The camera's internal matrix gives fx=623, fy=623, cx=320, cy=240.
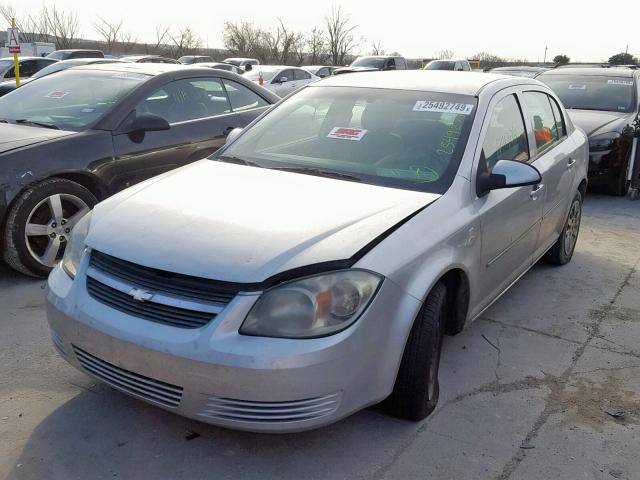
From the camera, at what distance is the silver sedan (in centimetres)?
234

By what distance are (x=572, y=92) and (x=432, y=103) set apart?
646 centimetres

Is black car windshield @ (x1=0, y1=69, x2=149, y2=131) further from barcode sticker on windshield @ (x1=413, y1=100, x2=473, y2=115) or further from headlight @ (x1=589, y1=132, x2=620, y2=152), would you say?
headlight @ (x1=589, y1=132, x2=620, y2=152)

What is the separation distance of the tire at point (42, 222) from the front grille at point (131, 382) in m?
2.04

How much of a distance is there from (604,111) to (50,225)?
738 centimetres

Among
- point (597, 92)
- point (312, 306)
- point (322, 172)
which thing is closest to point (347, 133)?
point (322, 172)

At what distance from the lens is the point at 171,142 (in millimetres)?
5355

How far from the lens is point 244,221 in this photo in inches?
106

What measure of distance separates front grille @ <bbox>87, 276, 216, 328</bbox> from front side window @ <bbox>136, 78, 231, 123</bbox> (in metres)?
2.95

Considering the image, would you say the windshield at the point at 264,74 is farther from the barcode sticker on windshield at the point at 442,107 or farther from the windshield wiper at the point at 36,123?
the barcode sticker on windshield at the point at 442,107

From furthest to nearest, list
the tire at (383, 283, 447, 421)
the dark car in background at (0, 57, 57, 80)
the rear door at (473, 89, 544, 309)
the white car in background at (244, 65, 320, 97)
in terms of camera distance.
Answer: the white car in background at (244, 65, 320, 97) < the dark car in background at (0, 57, 57, 80) < the rear door at (473, 89, 544, 309) < the tire at (383, 283, 447, 421)

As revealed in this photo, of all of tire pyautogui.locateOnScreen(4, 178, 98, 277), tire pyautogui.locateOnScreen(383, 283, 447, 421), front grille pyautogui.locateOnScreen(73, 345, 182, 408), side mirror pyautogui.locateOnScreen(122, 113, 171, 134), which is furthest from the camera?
side mirror pyautogui.locateOnScreen(122, 113, 171, 134)

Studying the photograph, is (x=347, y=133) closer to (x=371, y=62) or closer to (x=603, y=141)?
(x=603, y=141)

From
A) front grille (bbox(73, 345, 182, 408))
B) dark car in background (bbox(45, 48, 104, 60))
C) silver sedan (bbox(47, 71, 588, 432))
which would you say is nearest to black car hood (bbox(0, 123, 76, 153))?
silver sedan (bbox(47, 71, 588, 432))

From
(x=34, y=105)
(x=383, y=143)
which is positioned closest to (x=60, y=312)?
(x=383, y=143)
